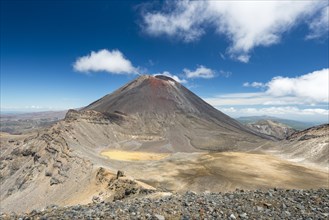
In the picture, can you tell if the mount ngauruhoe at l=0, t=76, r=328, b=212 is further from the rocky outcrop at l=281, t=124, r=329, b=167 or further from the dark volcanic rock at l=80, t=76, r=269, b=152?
the dark volcanic rock at l=80, t=76, r=269, b=152

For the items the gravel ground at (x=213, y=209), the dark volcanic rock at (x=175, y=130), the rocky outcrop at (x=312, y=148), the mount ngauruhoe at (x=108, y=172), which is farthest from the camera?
the dark volcanic rock at (x=175, y=130)

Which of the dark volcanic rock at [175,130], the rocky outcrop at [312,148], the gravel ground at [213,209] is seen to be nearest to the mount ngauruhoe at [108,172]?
the rocky outcrop at [312,148]

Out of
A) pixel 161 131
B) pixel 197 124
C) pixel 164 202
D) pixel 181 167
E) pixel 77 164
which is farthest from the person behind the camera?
pixel 197 124

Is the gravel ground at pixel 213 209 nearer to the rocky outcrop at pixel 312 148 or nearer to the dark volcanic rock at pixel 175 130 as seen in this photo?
the rocky outcrop at pixel 312 148

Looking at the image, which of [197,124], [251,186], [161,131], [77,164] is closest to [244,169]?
[251,186]

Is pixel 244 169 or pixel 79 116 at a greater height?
pixel 79 116

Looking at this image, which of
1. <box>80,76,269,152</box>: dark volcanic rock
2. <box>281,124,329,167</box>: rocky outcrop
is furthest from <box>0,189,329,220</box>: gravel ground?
<box>80,76,269,152</box>: dark volcanic rock

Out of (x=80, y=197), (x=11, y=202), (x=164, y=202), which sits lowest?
(x=11, y=202)

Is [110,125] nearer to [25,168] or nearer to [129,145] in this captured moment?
[129,145]
